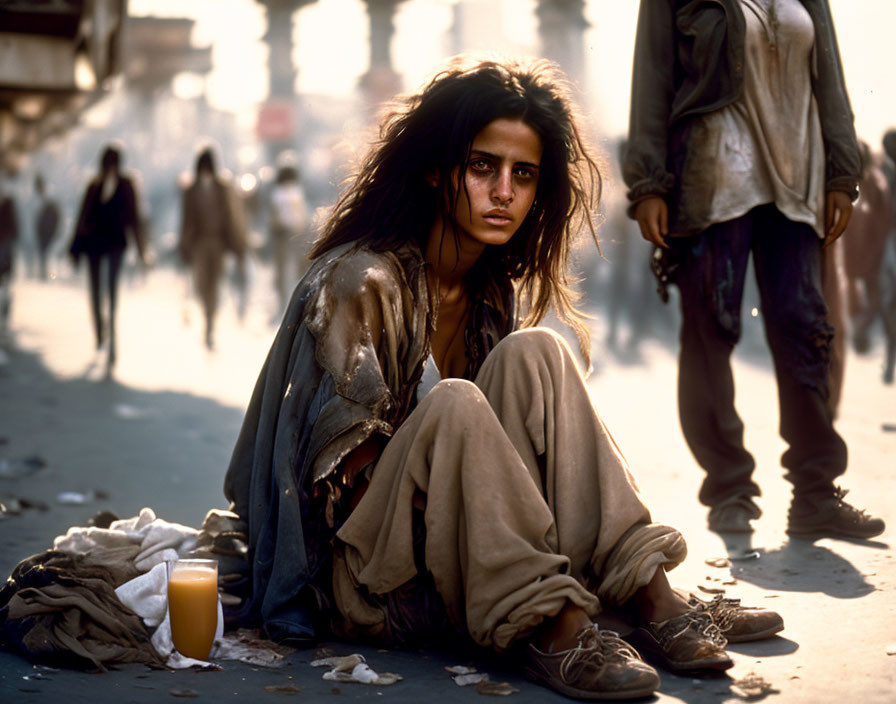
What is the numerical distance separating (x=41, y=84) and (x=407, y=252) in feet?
36.7

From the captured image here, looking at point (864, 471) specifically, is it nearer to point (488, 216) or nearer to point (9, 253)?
point (488, 216)

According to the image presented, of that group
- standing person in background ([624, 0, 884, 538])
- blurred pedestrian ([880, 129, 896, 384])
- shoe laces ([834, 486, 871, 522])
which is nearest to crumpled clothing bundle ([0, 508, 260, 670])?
standing person in background ([624, 0, 884, 538])

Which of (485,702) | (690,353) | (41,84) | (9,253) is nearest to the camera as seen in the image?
(485,702)

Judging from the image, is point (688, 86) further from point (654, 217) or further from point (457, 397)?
point (457, 397)

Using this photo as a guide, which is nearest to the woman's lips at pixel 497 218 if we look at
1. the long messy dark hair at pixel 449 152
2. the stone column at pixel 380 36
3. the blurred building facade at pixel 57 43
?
the long messy dark hair at pixel 449 152

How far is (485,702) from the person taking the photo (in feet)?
9.66

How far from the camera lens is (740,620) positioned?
3.42 metres

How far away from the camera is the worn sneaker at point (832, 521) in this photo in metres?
Answer: 4.79

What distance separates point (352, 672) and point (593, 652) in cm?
62

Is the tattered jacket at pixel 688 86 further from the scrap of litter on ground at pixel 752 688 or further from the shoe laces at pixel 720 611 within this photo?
the scrap of litter on ground at pixel 752 688

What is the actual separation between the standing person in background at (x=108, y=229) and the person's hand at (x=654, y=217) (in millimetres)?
7585

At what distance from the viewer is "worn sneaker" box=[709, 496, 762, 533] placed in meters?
4.94

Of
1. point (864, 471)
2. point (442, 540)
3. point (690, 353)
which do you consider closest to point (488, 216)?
point (442, 540)

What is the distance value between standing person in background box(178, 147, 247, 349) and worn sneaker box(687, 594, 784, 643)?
10.7 meters
